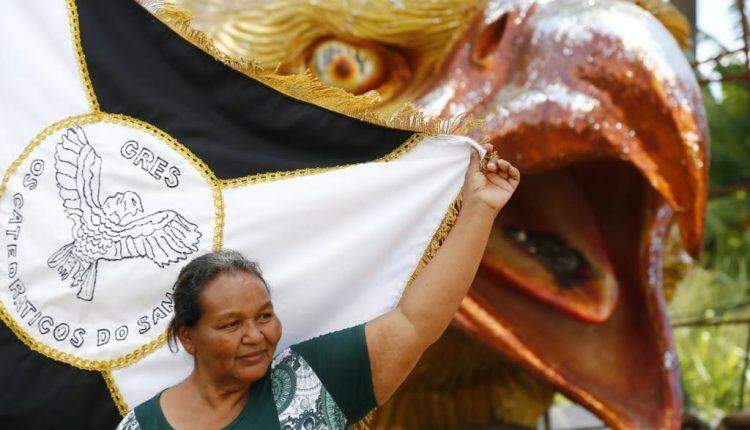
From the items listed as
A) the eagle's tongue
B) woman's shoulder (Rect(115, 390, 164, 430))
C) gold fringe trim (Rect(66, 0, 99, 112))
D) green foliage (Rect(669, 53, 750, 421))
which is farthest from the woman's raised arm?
green foliage (Rect(669, 53, 750, 421))

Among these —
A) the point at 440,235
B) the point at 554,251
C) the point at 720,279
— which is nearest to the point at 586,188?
the point at 554,251

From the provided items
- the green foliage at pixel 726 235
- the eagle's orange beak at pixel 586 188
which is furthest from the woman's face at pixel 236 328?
the green foliage at pixel 726 235

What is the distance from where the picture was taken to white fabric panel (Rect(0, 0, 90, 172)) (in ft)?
6.63

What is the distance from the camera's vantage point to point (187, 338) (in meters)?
1.65

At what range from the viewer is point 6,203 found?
1.99 metres

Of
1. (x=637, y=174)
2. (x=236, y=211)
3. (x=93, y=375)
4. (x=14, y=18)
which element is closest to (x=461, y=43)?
(x=637, y=174)

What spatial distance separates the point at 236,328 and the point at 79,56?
0.79 m

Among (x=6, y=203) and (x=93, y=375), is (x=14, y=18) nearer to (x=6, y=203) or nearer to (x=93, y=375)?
(x=6, y=203)

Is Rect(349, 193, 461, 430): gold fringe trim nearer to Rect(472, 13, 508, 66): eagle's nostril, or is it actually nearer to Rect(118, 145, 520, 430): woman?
Rect(118, 145, 520, 430): woman

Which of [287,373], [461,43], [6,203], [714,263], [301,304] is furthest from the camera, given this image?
[714,263]

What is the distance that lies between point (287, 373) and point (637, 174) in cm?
127

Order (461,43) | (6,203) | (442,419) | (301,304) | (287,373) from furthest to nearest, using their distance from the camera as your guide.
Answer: (442,419)
(461,43)
(6,203)
(301,304)
(287,373)

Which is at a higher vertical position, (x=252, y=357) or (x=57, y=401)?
(x=252, y=357)

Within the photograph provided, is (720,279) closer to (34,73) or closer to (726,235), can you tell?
(726,235)
